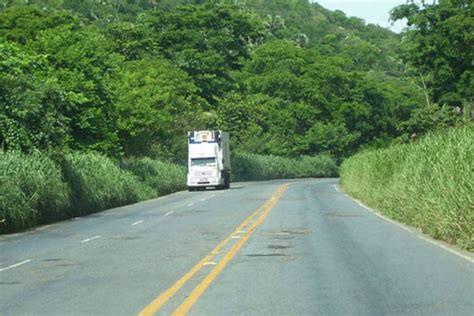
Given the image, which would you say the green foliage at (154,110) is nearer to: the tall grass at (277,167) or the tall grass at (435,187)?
the tall grass at (277,167)

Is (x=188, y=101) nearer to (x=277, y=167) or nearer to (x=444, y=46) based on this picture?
(x=277, y=167)

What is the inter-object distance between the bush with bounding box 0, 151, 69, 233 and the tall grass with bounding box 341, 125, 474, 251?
11467 mm

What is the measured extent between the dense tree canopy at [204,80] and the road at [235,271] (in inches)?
441

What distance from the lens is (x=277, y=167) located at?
94.6m

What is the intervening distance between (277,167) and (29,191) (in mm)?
68386

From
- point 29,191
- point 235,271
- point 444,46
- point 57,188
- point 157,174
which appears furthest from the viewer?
point 444,46

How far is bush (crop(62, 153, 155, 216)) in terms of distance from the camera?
33.9 m

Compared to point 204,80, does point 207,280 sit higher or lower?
lower

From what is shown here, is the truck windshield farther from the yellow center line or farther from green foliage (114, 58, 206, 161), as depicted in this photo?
the yellow center line

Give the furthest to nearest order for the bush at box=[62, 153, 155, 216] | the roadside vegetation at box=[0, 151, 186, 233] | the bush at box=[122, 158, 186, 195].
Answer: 1. the bush at box=[122, 158, 186, 195]
2. the bush at box=[62, 153, 155, 216]
3. the roadside vegetation at box=[0, 151, 186, 233]

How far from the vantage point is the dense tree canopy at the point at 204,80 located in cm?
3747

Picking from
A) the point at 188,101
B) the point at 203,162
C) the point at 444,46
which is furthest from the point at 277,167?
the point at 444,46

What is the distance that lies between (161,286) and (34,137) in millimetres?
19745

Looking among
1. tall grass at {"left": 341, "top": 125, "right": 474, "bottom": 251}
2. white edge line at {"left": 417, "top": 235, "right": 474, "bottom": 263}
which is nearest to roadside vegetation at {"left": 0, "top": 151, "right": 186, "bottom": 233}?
tall grass at {"left": 341, "top": 125, "right": 474, "bottom": 251}
